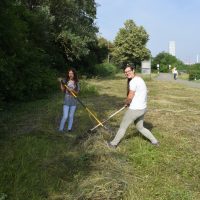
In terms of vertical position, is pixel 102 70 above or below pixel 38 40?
below

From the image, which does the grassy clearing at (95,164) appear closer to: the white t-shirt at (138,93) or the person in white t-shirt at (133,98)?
the person in white t-shirt at (133,98)

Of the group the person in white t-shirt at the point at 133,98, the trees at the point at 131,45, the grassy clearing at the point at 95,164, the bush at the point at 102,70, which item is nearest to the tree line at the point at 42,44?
the bush at the point at 102,70

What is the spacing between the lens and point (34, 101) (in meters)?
17.3

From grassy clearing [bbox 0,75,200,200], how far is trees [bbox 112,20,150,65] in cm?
5801

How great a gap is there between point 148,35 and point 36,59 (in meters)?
56.7

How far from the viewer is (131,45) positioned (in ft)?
228

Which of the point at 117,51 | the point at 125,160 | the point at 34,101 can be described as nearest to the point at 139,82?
the point at 125,160

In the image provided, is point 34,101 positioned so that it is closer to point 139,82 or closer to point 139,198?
point 139,82

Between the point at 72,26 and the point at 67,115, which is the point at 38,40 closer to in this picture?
the point at 72,26

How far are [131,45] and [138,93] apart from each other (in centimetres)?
6182

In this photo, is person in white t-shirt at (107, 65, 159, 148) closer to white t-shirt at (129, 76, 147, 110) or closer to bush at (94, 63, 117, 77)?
white t-shirt at (129, 76, 147, 110)

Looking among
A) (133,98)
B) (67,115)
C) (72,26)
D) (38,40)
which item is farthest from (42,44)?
(133,98)

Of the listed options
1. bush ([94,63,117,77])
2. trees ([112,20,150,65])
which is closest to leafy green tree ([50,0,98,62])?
bush ([94,63,117,77])

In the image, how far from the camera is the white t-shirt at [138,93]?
859 cm
